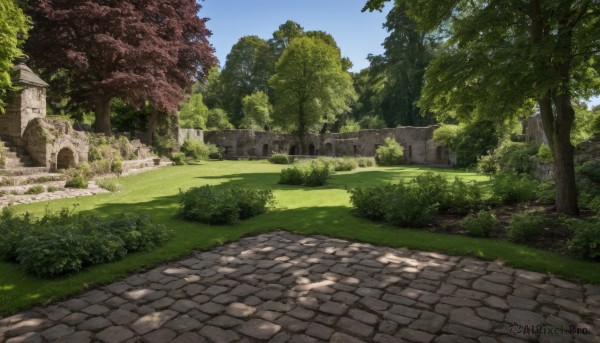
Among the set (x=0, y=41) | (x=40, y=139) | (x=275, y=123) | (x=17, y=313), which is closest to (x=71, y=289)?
(x=17, y=313)

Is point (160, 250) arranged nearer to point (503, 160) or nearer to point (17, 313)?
point (17, 313)

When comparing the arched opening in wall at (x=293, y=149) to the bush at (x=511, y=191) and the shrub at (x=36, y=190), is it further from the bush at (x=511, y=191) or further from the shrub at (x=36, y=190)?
the bush at (x=511, y=191)

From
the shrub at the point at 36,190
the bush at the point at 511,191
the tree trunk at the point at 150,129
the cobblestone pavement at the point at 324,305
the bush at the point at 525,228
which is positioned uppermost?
the tree trunk at the point at 150,129

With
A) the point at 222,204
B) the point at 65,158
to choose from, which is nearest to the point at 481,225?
the point at 222,204

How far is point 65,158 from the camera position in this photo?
1606 centimetres

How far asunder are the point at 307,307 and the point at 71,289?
9.17ft

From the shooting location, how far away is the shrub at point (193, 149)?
98.3ft

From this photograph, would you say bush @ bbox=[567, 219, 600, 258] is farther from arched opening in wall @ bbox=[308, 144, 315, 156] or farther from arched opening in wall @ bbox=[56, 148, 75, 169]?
arched opening in wall @ bbox=[308, 144, 315, 156]

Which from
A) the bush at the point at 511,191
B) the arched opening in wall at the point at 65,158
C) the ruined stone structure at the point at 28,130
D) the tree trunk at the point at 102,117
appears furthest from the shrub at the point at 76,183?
the bush at the point at 511,191

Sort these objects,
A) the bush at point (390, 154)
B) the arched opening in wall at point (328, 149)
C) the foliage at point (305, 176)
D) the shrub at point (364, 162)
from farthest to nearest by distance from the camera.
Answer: the arched opening in wall at point (328, 149) → the bush at point (390, 154) → the shrub at point (364, 162) → the foliage at point (305, 176)

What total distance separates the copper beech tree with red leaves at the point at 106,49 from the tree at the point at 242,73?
2719cm

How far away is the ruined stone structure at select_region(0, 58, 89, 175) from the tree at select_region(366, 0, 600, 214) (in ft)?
45.8

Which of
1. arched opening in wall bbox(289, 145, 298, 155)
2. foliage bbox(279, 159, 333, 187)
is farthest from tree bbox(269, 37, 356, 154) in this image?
foliage bbox(279, 159, 333, 187)

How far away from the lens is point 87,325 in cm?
362
